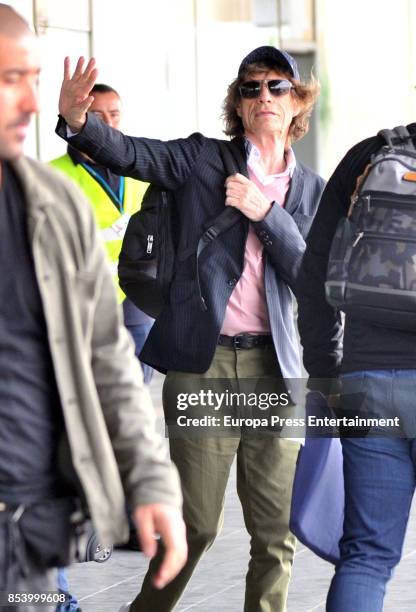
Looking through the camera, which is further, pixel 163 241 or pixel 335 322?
pixel 163 241

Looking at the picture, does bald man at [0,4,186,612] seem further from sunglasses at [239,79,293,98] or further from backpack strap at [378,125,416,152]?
sunglasses at [239,79,293,98]

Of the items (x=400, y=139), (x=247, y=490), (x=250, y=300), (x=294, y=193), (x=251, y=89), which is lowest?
(x=247, y=490)

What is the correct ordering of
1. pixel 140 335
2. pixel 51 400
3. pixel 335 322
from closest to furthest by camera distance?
1. pixel 51 400
2. pixel 335 322
3. pixel 140 335

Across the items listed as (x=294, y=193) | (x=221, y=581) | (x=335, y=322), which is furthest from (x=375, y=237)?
(x=221, y=581)

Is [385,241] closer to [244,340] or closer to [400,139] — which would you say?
[400,139]

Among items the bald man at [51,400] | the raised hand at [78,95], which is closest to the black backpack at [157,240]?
the raised hand at [78,95]

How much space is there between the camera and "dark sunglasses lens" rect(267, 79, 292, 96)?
5305 millimetres

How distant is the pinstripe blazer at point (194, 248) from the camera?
16.6 feet

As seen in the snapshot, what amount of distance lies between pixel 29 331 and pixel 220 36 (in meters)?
16.1

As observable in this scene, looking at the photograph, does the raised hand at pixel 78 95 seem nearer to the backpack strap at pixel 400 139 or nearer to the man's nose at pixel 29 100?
the backpack strap at pixel 400 139

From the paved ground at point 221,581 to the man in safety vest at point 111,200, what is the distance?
1024 millimetres

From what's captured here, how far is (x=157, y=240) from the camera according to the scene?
5.25 meters

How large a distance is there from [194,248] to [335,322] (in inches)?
30.9

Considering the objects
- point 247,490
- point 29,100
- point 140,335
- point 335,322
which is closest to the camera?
point 29,100
